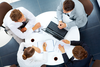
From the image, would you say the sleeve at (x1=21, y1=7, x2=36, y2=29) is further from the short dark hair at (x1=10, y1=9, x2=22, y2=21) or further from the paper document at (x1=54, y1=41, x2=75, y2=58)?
the paper document at (x1=54, y1=41, x2=75, y2=58)

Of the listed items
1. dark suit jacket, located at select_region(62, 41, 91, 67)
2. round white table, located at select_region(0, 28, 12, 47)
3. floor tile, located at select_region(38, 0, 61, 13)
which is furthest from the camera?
floor tile, located at select_region(38, 0, 61, 13)

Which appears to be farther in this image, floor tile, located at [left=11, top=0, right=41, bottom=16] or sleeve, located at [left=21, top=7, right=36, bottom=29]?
floor tile, located at [left=11, top=0, right=41, bottom=16]

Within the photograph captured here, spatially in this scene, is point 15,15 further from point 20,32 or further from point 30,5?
point 30,5

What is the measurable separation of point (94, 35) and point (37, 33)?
1572 millimetres

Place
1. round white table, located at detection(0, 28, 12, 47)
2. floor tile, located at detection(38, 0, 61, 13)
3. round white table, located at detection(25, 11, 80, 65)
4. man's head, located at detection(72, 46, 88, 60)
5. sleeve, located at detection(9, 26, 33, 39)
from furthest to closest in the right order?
floor tile, located at detection(38, 0, 61, 13) → round white table, located at detection(0, 28, 12, 47) → sleeve, located at detection(9, 26, 33, 39) → round white table, located at detection(25, 11, 80, 65) → man's head, located at detection(72, 46, 88, 60)

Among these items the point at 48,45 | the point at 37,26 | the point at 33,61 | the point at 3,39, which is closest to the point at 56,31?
the point at 48,45

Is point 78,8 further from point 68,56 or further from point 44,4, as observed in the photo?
point 44,4

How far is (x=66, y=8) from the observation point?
1.46m

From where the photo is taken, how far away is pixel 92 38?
2453mm

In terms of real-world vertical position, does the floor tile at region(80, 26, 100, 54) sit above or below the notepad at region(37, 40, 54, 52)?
below

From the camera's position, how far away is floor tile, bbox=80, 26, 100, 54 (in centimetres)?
238

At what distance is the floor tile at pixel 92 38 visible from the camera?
238cm

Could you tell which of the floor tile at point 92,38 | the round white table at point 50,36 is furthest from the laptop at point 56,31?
the floor tile at point 92,38

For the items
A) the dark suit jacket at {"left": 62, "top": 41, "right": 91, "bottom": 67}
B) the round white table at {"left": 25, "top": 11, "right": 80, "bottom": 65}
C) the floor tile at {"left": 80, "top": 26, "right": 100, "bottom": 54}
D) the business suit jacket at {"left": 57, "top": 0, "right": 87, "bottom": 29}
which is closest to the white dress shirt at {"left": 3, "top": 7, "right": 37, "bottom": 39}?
the round white table at {"left": 25, "top": 11, "right": 80, "bottom": 65}
